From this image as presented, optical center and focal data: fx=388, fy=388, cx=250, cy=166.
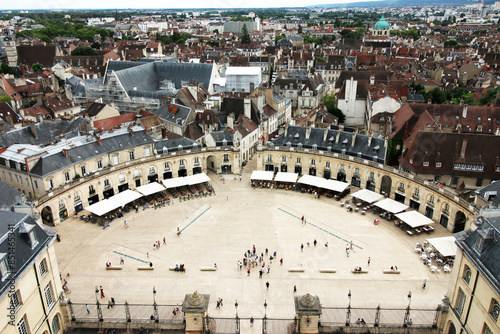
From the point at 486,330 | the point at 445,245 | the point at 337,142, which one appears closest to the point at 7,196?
the point at 337,142

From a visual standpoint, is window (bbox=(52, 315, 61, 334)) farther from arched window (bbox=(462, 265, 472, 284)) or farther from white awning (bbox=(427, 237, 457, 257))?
white awning (bbox=(427, 237, 457, 257))

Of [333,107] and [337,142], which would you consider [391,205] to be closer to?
[337,142]

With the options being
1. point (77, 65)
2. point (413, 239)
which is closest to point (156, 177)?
point (413, 239)

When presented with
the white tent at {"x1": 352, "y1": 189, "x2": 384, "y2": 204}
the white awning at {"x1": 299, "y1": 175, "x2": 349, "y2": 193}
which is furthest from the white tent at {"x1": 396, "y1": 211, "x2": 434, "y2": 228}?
the white awning at {"x1": 299, "y1": 175, "x2": 349, "y2": 193}

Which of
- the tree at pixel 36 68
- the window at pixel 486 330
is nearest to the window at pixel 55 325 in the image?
the window at pixel 486 330

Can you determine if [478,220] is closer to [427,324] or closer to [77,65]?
[427,324]

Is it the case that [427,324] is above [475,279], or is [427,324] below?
below
